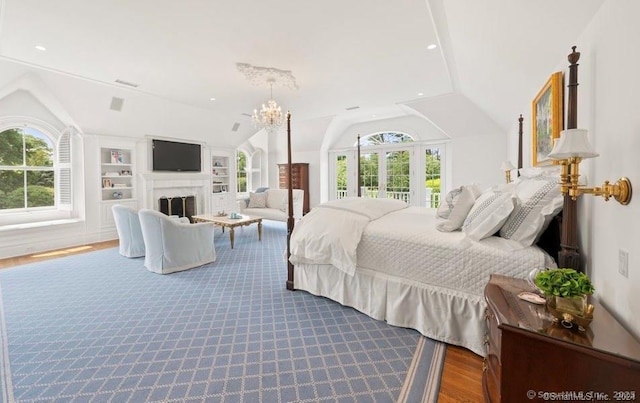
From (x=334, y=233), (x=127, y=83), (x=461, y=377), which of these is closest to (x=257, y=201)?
(x=127, y=83)

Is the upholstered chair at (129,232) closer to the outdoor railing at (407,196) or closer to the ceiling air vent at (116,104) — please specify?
the ceiling air vent at (116,104)

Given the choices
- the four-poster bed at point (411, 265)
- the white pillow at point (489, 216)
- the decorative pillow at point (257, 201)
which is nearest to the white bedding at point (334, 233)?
the four-poster bed at point (411, 265)

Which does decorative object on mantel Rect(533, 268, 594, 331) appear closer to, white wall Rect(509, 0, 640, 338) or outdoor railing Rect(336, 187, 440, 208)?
white wall Rect(509, 0, 640, 338)

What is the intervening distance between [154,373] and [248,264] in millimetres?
2302

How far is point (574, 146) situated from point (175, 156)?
728cm

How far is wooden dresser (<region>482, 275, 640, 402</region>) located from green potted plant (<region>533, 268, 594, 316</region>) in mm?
78

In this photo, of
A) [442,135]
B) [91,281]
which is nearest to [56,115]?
[91,281]

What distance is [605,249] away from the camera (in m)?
1.48

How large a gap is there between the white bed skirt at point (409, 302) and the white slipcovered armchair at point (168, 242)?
1.87 meters

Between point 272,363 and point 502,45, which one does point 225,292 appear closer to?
point 272,363

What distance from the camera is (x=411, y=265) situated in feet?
A: 7.52

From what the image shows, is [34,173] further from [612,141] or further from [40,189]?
[612,141]

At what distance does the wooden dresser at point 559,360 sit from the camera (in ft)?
3.10

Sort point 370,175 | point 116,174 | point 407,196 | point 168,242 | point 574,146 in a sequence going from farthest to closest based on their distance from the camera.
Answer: point 370,175 < point 407,196 < point 116,174 < point 168,242 < point 574,146
